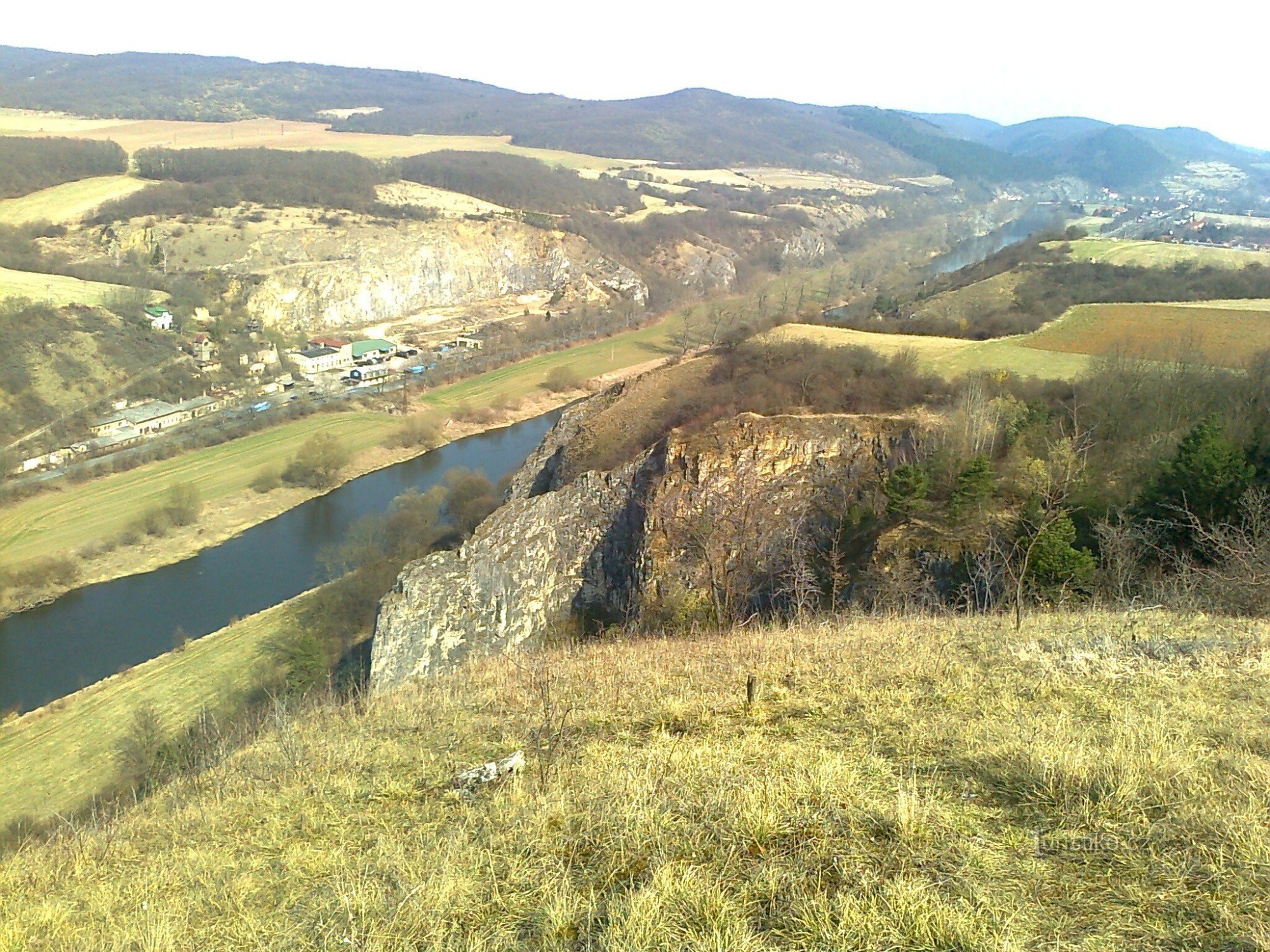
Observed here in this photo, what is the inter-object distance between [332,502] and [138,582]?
28.6 ft

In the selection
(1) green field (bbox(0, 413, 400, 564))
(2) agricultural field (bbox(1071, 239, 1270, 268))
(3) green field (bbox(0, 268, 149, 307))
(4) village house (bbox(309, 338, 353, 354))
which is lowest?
(1) green field (bbox(0, 413, 400, 564))

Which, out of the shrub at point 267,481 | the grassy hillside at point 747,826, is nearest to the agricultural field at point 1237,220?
the shrub at point 267,481

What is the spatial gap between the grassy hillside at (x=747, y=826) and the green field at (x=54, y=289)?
54.6m

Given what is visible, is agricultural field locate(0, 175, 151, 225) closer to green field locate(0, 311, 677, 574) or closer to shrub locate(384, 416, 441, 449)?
green field locate(0, 311, 677, 574)

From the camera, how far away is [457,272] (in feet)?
243

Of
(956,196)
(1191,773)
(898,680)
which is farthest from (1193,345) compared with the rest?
(956,196)

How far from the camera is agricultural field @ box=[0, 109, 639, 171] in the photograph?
105750 mm

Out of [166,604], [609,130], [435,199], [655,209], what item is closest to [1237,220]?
[655,209]

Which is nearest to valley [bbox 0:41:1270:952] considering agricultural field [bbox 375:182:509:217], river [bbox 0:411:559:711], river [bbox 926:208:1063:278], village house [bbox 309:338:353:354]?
river [bbox 0:411:559:711]

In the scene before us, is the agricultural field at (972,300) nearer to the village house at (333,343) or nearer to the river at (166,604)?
the river at (166,604)

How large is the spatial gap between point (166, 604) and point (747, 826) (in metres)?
28.9

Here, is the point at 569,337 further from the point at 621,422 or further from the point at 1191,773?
the point at 1191,773

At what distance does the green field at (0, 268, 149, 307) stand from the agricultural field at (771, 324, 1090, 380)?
4580cm

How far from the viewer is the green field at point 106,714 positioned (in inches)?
679
